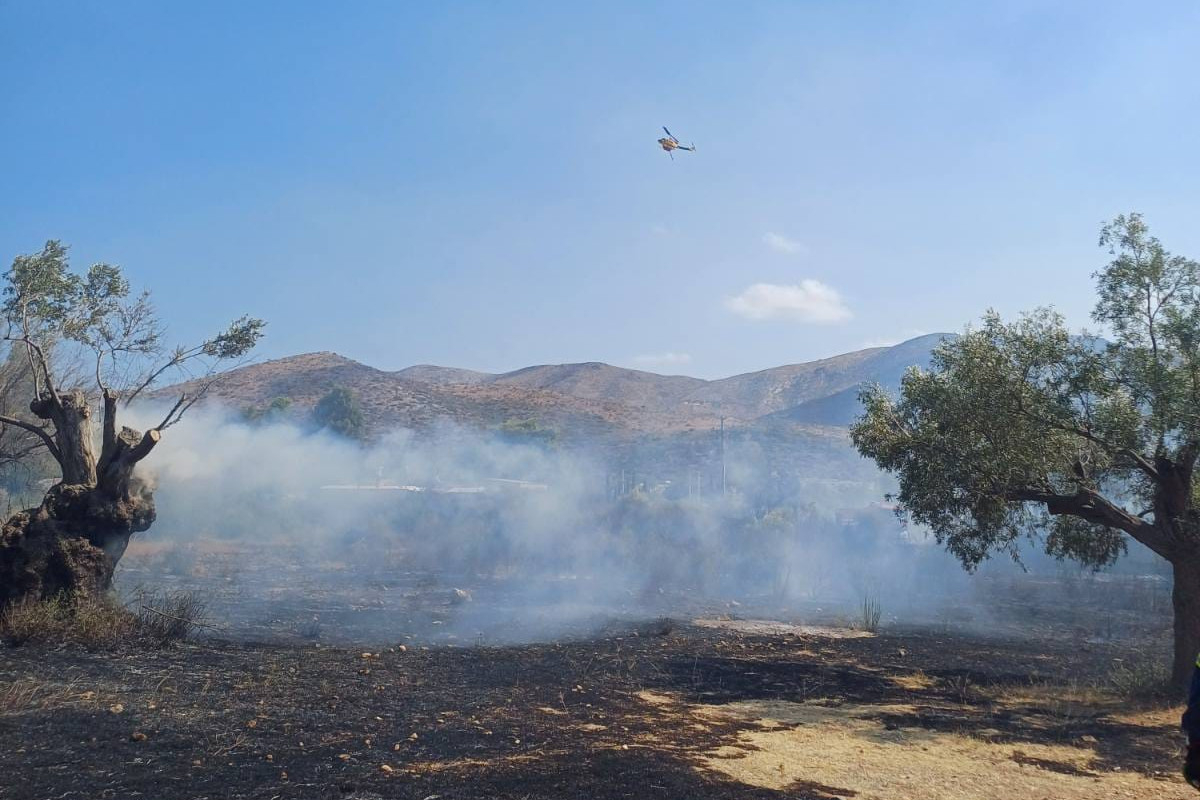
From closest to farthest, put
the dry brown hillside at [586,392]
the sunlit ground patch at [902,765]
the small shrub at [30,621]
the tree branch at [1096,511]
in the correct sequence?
the sunlit ground patch at [902,765], the small shrub at [30,621], the tree branch at [1096,511], the dry brown hillside at [586,392]

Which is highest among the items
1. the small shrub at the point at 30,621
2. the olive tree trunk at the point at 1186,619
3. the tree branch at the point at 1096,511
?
the tree branch at the point at 1096,511

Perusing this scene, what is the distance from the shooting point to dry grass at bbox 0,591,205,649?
12414 millimetres

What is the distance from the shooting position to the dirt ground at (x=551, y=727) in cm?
761

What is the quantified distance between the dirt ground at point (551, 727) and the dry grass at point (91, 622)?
17.1 inches

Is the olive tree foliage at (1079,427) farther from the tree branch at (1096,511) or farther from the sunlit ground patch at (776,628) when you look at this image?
the sunlit ground patch at (776,628)

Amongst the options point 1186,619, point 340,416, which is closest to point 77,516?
point 1186,619

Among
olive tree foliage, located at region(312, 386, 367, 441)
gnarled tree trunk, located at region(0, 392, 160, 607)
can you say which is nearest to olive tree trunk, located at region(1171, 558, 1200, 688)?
gnarled tree trunk, located at region(0, 392, 160, 607)

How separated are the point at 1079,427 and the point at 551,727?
29.9ft

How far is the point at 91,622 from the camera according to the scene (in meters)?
12.9

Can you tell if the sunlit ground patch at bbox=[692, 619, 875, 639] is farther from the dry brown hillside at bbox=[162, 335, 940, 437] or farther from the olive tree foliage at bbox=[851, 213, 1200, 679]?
the dry brown hillside at bbox=[162, 335, 940, 437]

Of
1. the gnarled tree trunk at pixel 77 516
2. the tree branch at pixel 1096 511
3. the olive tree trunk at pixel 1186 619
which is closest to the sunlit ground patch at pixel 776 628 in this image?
the tree branch at pixel 1096 511

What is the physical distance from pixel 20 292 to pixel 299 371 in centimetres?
5332

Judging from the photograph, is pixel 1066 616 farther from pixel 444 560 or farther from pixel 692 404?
pixel 692 404

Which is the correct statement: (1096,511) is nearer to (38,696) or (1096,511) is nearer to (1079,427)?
(1079,427)
